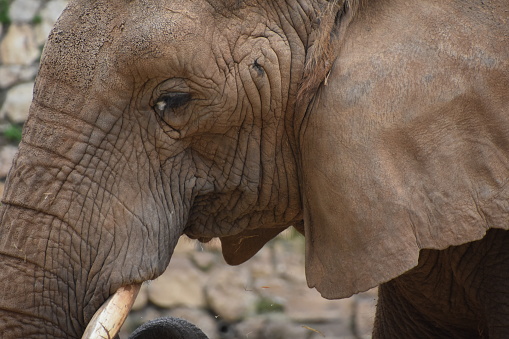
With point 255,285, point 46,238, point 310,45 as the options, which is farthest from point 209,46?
point 255,285

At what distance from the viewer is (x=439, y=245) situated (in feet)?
8.75

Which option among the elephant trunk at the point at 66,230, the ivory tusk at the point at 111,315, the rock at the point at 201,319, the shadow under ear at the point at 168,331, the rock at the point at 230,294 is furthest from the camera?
the rock at the point at 230,294

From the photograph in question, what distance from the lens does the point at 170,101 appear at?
2.80 m

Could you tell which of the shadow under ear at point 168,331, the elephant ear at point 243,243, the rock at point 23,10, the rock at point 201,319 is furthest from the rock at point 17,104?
the shadow under ear at point 168,331

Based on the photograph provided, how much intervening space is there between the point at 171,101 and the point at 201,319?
14.9ft

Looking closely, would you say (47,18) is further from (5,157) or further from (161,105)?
(161,105)

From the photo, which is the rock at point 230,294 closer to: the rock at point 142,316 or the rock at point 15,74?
the rock at point 142,316

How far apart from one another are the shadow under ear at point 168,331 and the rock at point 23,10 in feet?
15.6

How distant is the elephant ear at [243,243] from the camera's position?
11.6ft

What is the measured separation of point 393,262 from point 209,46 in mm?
831

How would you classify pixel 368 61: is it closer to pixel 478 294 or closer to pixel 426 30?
pixel 426 30

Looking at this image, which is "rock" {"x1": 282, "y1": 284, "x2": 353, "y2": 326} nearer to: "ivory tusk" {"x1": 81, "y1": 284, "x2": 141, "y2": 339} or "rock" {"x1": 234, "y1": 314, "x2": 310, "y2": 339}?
"rock" {"x1": 234, "y1": 314, "x2": 310, "y2": 339}

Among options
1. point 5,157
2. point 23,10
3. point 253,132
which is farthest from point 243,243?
point 23,10

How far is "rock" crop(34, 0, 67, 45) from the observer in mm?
7523
